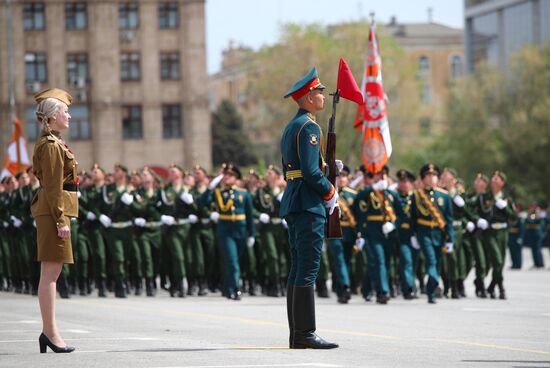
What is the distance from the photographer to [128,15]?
74188 mm

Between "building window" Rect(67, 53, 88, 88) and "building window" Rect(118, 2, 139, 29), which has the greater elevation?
"building window" Rect(118, 2, 139, 29)

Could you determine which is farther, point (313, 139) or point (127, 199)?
point (127, 199)

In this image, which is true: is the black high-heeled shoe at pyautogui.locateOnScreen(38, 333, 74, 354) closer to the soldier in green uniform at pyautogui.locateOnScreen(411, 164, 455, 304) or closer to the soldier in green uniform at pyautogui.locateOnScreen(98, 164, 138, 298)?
the soldier in green uniform at pyautogui.locateOnScreen(411, 164, 455, 304)

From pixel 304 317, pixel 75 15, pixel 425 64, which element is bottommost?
pixel 304 317

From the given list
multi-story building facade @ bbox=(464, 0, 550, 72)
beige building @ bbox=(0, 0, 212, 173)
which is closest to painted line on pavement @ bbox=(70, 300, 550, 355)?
beige building @ bbox=(0, 0, 212, 173)

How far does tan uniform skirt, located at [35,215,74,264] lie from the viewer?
1154cm

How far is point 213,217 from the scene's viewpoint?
2328cm

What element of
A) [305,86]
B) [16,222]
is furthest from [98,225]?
[305,86]

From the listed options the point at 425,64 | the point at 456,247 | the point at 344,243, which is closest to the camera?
the point at 344,243

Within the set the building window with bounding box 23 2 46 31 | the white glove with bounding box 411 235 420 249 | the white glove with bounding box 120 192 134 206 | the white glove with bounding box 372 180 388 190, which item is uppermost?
the building window with bounding box 23 2 46 31

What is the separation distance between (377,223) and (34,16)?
5477 cm

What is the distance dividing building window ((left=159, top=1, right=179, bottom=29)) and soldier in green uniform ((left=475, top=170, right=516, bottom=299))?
53.5 metres

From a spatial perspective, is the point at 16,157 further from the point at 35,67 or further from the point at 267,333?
the point at 35,67

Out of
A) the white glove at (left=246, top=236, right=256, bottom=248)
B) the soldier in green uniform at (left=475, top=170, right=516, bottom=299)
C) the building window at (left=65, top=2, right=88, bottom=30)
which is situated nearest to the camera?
the soldier in green uniform at (left=475, top=170, right=516, bottom=299)
